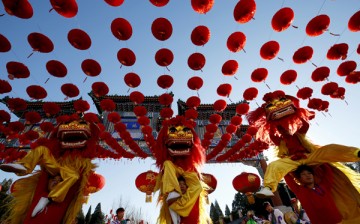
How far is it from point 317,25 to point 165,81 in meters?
3.16

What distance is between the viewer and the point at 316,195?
2.84 m

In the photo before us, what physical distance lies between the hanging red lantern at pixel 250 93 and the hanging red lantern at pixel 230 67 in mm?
893

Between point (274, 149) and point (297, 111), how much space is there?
79 centimetres

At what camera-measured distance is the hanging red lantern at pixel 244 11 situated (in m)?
3.28

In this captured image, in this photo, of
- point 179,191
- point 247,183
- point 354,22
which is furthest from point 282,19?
point 247,183

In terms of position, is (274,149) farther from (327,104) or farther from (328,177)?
(327,104)

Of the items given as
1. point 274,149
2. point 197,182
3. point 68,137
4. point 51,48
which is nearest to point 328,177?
point 274,149

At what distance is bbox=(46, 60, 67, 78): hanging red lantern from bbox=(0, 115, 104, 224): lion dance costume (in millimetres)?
938

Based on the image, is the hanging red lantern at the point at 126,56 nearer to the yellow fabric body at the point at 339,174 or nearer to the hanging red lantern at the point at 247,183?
the yellow fabric body at the point at 339,174

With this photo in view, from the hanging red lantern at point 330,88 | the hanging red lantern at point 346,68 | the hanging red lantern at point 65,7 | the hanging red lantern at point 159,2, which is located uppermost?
the hanging red lantern at point 159,2

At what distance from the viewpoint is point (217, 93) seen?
17.8ft

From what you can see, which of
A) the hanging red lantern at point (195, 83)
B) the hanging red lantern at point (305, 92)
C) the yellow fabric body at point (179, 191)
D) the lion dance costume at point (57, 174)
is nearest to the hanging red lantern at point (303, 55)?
the hanging red lantern at point (305, 92)

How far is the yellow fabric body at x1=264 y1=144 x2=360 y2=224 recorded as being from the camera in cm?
260

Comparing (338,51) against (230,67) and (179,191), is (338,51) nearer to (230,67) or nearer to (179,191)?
(230,67)
